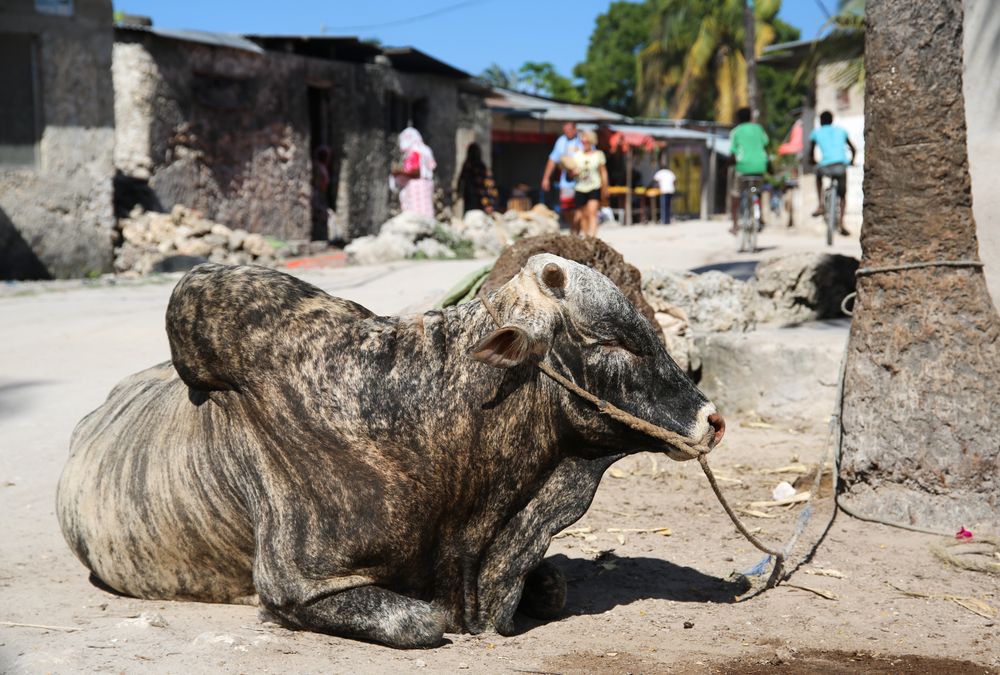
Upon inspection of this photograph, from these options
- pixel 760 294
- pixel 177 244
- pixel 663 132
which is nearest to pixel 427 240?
pixel 177 244

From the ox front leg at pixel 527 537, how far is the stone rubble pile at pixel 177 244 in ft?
39.6

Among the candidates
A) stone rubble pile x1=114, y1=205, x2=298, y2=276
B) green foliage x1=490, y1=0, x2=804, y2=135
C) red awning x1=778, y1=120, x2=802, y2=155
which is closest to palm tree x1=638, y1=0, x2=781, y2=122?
green foliage x1=490, y1=0, x2=804, y2=135

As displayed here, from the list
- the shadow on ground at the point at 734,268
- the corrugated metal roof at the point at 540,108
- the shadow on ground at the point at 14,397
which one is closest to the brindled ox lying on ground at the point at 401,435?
the shadow on ground at the point at 14,397

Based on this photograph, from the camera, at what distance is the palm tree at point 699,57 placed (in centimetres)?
4462

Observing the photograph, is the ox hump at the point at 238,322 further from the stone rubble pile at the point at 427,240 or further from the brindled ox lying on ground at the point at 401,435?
the stone rubble pile at the point at 427,240

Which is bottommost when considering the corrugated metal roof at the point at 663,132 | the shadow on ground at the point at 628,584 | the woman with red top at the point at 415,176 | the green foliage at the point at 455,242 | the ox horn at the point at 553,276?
the shadow on ground at the point at 628,584

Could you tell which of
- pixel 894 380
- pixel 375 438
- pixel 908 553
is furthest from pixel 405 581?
pixel 894 380

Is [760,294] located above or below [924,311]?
below

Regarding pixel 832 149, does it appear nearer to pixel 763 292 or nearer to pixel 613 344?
pixel 763 292

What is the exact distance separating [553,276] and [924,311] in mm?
2419

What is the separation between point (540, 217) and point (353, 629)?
18.1 m

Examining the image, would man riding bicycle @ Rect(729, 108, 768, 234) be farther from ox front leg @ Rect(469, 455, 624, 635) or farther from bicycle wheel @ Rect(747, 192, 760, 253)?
ox front leg @ Rect(469, 455, 624, 635)

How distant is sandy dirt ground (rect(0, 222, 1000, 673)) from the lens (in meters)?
3.18

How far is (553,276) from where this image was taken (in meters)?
3.23
